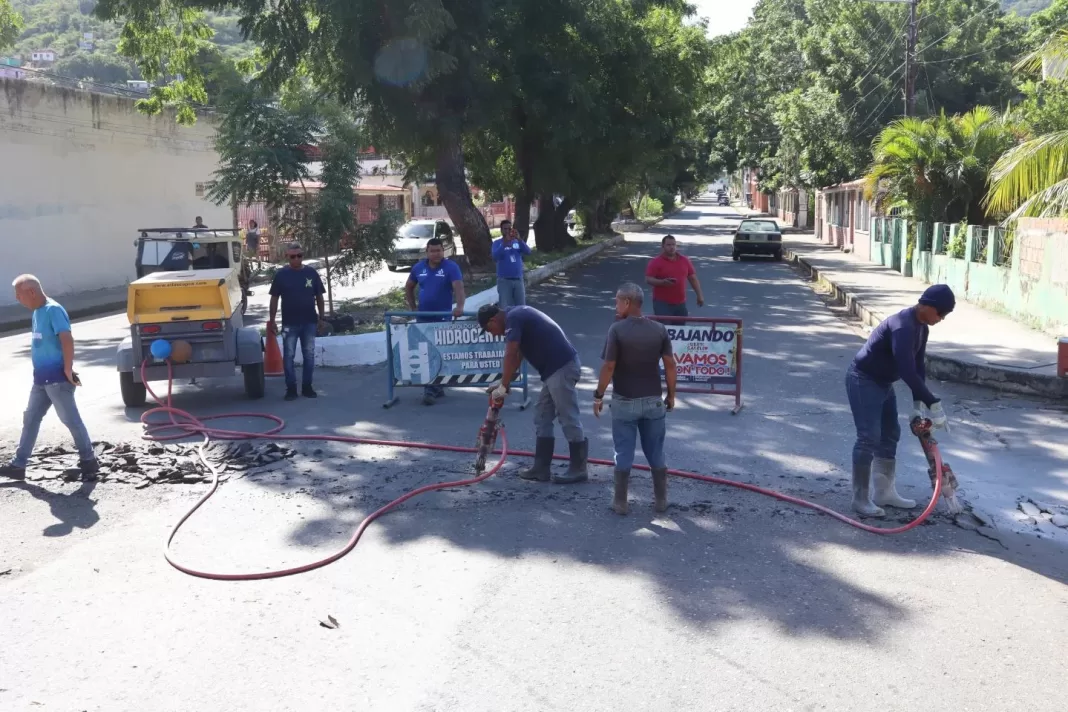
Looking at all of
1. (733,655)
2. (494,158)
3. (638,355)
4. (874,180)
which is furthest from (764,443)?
(494,158)

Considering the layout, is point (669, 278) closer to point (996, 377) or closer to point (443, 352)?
point (443, 352)

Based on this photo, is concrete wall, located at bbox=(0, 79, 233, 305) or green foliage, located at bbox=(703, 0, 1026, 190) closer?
concrete wall, located at bbox=(0, 79, 233, 305)

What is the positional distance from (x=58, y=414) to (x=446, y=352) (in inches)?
153

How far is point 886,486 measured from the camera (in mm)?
7012

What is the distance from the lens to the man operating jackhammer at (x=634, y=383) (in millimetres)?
6781

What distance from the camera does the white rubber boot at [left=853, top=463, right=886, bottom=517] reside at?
6.89 meters

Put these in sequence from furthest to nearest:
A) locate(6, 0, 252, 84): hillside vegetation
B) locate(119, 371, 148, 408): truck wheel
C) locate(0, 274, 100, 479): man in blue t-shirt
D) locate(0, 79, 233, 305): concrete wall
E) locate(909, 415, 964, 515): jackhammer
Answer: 1. locate(6, 0, 252, 84): hillside vegetation
2. locate(0, 79, 233, 305): concrete wall
3. locate(119, 371, 148, 408): truck wheel
4. locate(0, 274, 100, 479): man in blue t-shirt
5. locate(909, 415, 964, 515): jackhammer

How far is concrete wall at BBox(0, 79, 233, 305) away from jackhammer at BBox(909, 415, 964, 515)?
873 inches

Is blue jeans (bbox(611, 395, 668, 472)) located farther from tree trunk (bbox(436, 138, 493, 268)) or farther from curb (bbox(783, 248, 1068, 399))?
tree trunk (bbox(436, 138, 493, 268))

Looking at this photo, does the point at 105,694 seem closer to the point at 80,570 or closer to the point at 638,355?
the point at 80,570

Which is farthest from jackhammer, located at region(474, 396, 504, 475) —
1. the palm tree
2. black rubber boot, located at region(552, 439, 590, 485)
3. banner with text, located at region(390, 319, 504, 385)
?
the palm tree

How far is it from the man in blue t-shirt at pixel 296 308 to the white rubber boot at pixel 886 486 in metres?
6.49

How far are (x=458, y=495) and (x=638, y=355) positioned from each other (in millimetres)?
1832

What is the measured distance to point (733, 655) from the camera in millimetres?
4824
